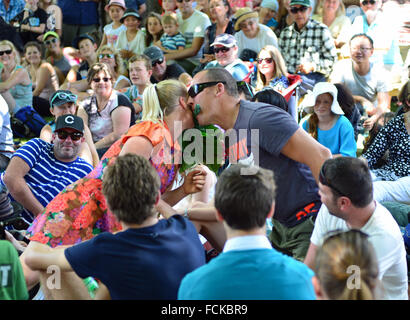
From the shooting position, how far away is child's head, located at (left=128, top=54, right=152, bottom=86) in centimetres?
616

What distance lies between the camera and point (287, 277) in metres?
1.90

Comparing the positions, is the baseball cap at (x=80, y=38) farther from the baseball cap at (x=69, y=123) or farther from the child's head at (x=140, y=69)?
the baseball cap at (x=69, y=123)

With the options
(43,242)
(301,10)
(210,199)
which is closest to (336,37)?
(301,10)

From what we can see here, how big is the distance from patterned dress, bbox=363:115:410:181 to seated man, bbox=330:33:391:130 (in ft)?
4.57

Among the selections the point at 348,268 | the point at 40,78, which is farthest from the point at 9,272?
the point at 40,78

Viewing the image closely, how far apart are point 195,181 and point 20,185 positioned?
1.34m

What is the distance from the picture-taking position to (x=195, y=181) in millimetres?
3109

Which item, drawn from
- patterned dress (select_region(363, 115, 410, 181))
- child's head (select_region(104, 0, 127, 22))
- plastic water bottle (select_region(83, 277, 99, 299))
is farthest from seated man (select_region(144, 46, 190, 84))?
plastic water bottle (select_region(83, 277, 99, 299))

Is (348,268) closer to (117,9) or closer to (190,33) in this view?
(190,33)

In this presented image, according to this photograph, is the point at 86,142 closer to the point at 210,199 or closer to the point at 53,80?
the point at 210,199

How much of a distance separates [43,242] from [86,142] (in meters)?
1.92

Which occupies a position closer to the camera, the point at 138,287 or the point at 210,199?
the point at 138,287

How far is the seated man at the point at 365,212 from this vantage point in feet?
7.98

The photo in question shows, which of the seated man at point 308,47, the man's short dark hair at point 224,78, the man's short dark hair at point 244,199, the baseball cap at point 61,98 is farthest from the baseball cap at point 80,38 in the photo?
the man's short dark hair at point 244,199
